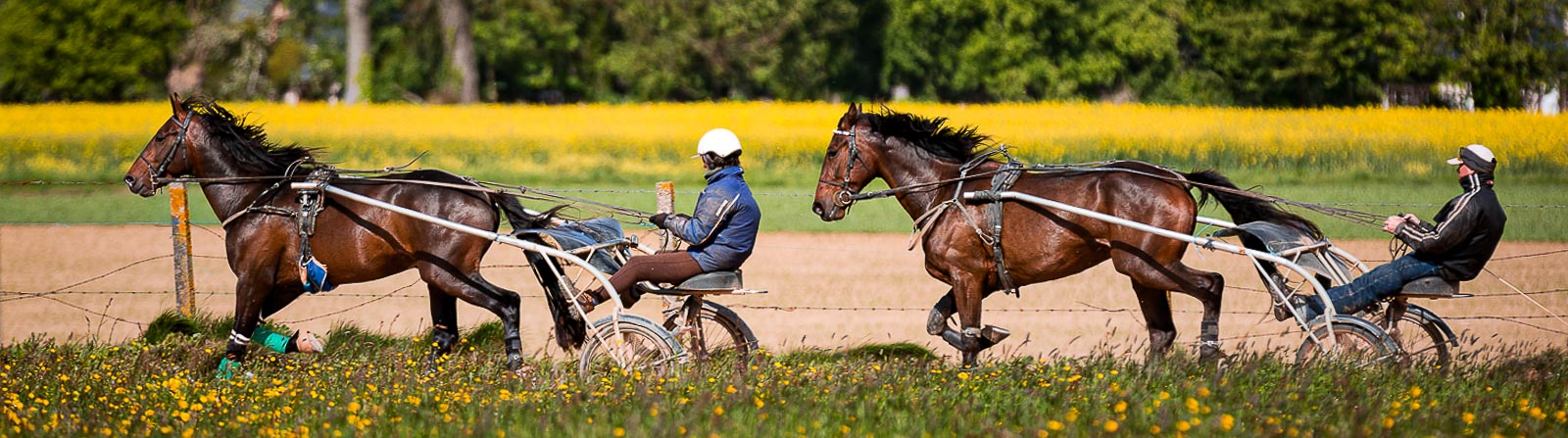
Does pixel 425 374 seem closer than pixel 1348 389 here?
No

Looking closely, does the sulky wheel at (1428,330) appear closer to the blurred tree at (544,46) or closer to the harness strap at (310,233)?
the harness strap at (310,233)

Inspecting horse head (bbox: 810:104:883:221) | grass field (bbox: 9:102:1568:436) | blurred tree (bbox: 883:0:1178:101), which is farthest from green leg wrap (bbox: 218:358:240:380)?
blurred tree (bbox: 883:0:1178:101)

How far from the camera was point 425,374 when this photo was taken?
789 centimetres

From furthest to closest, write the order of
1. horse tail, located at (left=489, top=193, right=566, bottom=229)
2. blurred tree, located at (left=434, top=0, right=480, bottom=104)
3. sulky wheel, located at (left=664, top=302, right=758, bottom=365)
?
1. blurred tree, located at (left=434, top=0, right=480, bottom=104)
2. horse tail, located at (left=489, top=193, right=566, bottom=229)
3. sulky wheel, located at (left=664, top=302, right=758, bottom=365)

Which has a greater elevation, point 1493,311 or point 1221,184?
point 1221,184

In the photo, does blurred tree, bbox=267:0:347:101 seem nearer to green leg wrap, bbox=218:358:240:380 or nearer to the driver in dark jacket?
green leg wrap, bbox=218:358:240:380

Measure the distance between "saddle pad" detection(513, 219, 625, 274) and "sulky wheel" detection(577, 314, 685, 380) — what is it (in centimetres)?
56

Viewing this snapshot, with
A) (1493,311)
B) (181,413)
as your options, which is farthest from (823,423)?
(1493,311)

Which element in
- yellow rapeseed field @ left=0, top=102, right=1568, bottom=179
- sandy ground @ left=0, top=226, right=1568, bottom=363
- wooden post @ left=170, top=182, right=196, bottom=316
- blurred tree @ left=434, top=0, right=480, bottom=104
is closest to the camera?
wooden post @ left=170, top=182, right=196, bottom=316

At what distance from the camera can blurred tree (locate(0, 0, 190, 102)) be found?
37.4 m

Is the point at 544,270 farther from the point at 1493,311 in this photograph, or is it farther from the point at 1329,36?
the point at 1329,36

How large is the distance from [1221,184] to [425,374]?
4.26 metres

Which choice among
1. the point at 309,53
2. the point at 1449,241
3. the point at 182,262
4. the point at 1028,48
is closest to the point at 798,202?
the point at 182,262

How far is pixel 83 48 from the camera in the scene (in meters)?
38.5
